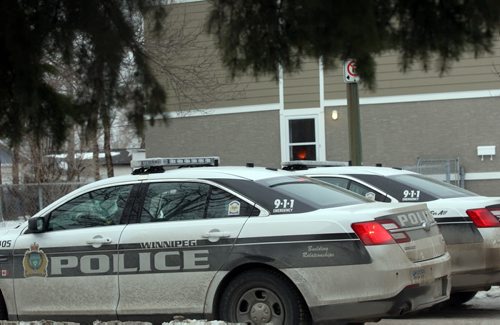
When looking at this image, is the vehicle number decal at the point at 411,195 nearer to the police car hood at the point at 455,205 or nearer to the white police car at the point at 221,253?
the police car hood at the point at 455,205

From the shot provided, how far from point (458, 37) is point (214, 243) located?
3.11 metres

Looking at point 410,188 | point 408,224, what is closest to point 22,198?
point 410,188

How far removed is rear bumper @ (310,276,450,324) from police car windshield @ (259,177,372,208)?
0.93m

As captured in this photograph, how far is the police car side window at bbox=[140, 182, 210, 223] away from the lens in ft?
22.9

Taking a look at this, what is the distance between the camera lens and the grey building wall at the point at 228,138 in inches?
797

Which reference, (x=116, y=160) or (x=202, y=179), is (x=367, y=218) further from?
(x=116, y=160)

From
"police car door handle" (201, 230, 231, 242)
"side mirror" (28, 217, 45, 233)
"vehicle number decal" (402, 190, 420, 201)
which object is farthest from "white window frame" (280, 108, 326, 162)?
"police car door handle" (201, 230, 231, 242)

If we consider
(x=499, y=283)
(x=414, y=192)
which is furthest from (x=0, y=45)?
(x=499, y=283)

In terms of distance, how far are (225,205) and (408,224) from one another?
1.63 metres

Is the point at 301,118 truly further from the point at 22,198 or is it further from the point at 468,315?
the point at 468,315

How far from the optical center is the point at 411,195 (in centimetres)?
839

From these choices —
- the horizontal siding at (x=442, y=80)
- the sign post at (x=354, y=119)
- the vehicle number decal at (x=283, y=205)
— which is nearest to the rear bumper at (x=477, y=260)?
the vehicle number decal at (x=283, y=205)

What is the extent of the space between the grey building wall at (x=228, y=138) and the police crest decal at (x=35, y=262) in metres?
12.9

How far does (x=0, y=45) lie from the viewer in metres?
4.89
